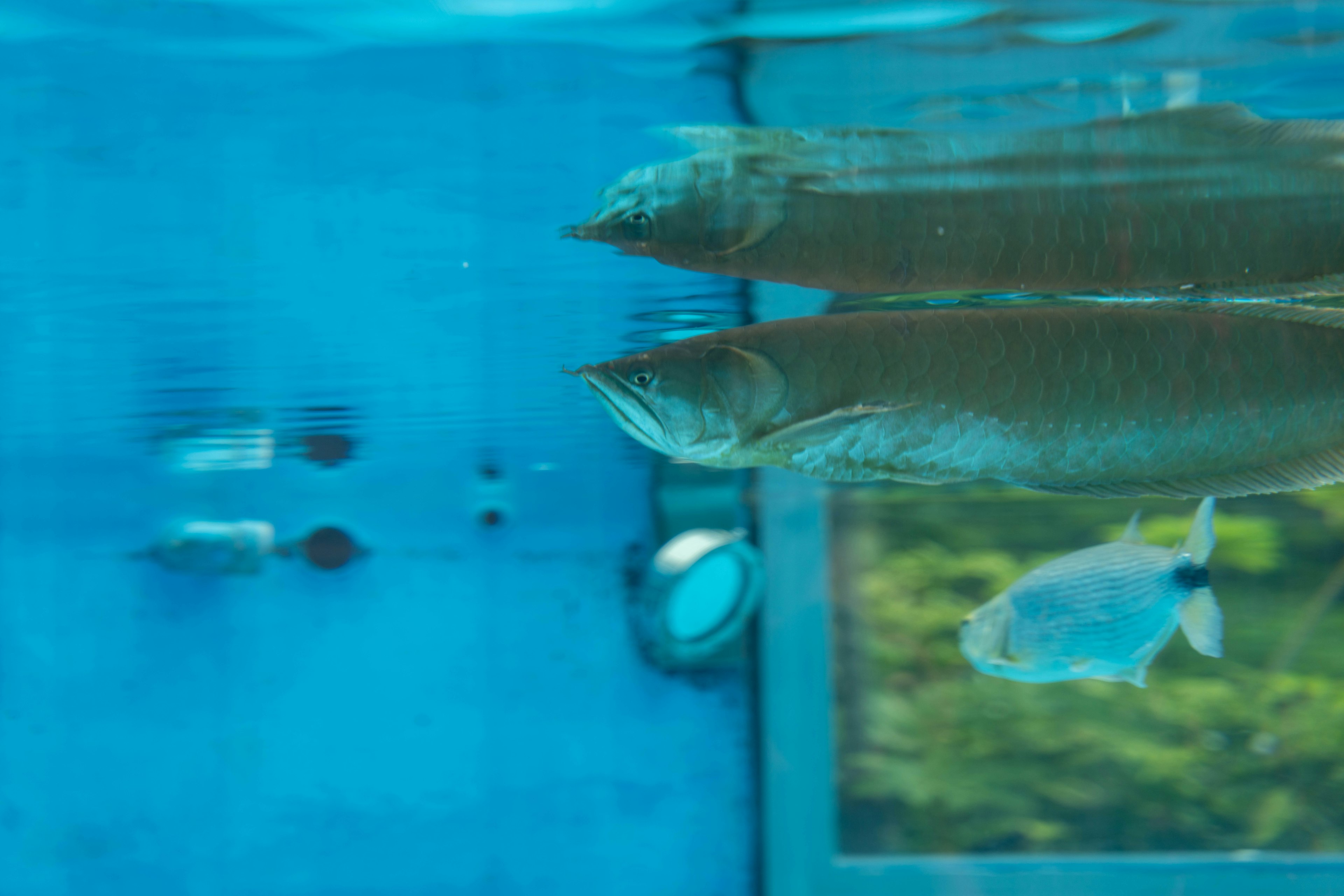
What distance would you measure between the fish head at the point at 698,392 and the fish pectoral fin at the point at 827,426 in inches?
2.2

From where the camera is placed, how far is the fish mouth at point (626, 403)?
1411mm

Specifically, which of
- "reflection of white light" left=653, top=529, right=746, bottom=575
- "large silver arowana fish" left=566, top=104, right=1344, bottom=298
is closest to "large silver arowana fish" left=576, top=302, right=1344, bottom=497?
"large silver arowana fish" left=566, top=104, right=1344, bottom=298

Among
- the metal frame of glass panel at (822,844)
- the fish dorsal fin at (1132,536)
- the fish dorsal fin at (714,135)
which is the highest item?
the fish dorsal fin at (714,135)

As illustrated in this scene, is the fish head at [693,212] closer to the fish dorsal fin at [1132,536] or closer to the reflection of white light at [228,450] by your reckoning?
the fish dorsal fin at [1132,536]

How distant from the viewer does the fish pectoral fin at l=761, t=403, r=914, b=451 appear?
1.31 metres

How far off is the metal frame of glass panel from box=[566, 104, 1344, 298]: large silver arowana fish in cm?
221

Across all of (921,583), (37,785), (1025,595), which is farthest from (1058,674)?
(37,785)

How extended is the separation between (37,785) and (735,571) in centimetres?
343

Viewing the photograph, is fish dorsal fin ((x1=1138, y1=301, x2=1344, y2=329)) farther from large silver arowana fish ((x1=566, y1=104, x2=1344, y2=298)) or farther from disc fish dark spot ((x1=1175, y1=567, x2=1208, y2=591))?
disc fish dark spot ((x1=1175, y1=567, x2=1208, y2=591))

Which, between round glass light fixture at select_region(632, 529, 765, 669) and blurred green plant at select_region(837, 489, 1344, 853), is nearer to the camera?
round glass light fixture at select_region(632, 529, 765, 669)

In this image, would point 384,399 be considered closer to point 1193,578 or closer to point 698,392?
point 698,392

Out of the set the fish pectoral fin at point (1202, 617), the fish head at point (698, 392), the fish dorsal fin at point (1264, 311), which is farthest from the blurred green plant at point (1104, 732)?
the fish head at point (698, 392)

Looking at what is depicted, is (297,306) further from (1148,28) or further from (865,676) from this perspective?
(865,676)

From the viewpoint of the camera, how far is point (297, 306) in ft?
7.66
